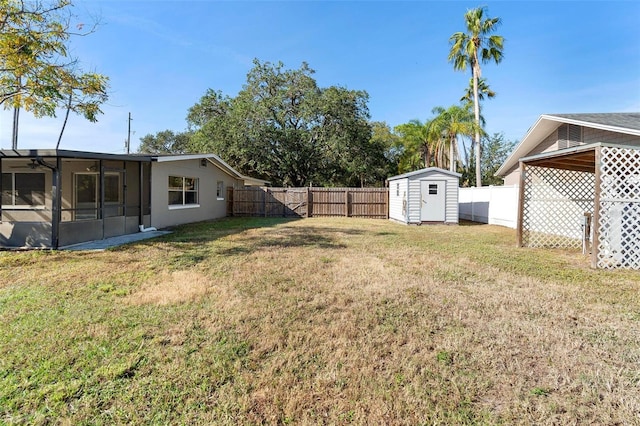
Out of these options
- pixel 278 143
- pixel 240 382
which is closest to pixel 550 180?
pixel 240 382

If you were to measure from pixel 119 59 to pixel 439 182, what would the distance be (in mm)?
12854

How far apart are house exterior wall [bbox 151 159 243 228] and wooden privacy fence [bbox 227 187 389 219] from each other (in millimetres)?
1149

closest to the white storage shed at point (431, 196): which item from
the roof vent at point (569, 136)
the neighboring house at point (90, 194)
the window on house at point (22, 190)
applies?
the roof vent at point (569, 136)

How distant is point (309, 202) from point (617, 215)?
12.9 metres

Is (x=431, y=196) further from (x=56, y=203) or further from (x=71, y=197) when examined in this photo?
(x=71, y=197)

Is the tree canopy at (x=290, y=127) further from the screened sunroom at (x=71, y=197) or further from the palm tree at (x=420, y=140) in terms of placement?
the screened sunroom at (x=71, y=197)

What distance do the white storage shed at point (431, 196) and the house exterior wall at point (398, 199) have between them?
6cm

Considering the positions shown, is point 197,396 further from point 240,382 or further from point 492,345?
point 492,345

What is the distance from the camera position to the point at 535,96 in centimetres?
1745

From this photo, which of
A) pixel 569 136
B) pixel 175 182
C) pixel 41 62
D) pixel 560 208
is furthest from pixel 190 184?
pixel 569 136

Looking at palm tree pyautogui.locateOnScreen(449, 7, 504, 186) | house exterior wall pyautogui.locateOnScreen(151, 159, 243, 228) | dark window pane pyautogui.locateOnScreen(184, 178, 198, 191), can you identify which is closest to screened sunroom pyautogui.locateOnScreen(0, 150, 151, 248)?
house exterior wall pyautogui.locateOnScreen(151, 159, 243, 228)

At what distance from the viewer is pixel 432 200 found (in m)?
14.0

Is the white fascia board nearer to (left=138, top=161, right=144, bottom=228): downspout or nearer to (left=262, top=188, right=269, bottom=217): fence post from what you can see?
(left=138, top=161, right=144, bottom=228): downspout

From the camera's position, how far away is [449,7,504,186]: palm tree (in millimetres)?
20219
